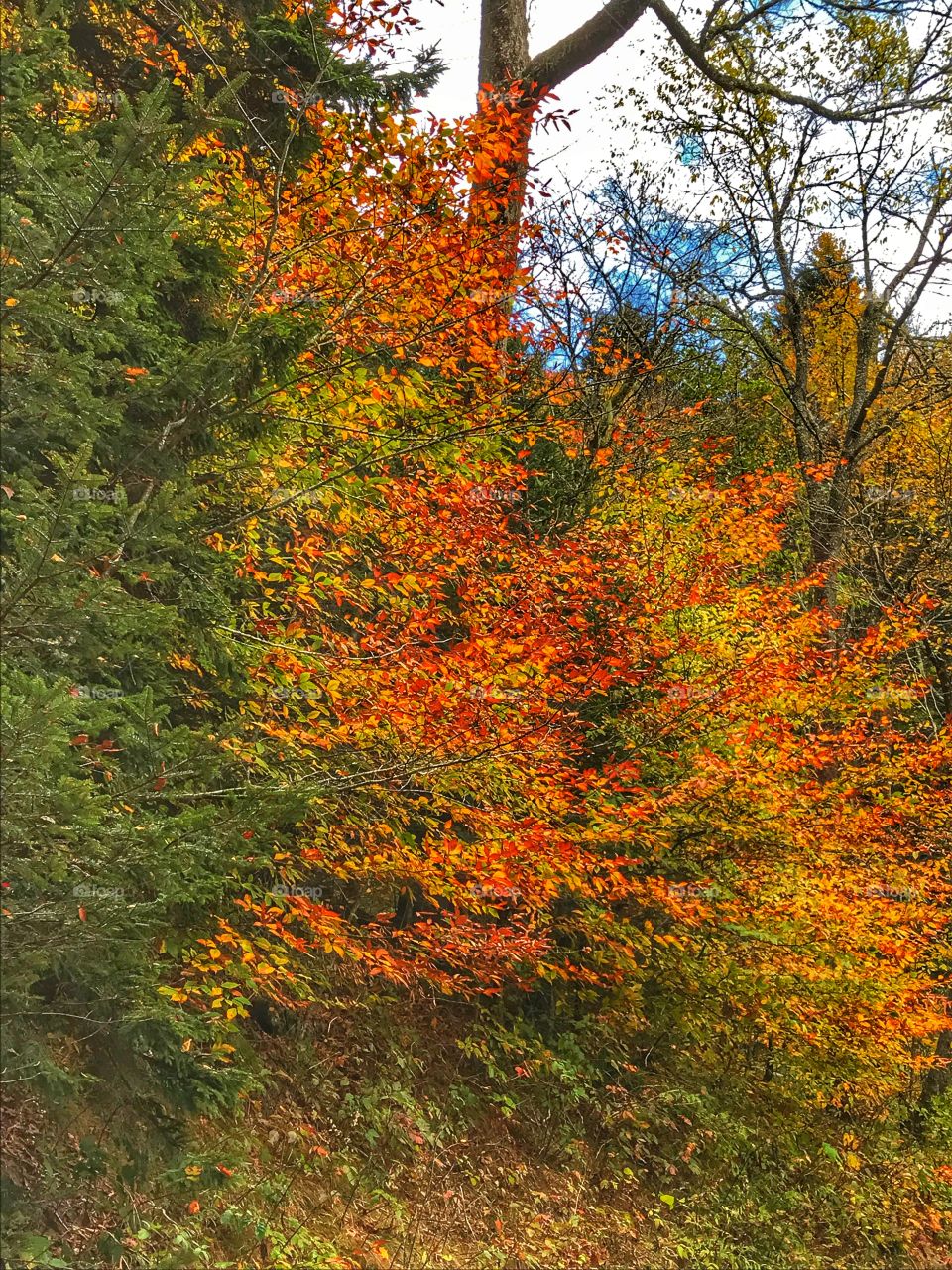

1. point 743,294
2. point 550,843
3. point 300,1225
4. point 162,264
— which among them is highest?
point 743,294

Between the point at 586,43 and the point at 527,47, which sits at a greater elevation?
the point at 586,43

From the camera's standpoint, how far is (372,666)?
293 inches

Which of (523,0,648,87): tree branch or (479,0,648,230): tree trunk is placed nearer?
(479,0,648,230): tree trunk

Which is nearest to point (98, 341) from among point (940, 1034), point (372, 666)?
point (372, 666)

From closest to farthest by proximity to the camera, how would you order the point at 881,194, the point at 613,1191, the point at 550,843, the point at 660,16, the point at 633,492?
the point at 550,843, the point at 613,1191, the point at 660,16, the point at 633,492, the point at 881,194

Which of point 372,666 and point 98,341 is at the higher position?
point 98,341

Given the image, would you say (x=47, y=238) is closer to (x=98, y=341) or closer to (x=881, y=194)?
(x=98, y=341)

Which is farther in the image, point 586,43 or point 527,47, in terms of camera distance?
point 586,43

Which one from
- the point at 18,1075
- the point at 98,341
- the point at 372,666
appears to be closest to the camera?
the point at 18,1075

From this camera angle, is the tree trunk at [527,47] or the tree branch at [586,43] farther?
the tree branch at [586,43]

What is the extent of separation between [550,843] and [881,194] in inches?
492

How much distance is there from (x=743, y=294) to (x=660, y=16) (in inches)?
206

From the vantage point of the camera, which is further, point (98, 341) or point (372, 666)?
point (372, 666)

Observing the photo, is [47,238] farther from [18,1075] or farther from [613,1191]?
[613,1191]
